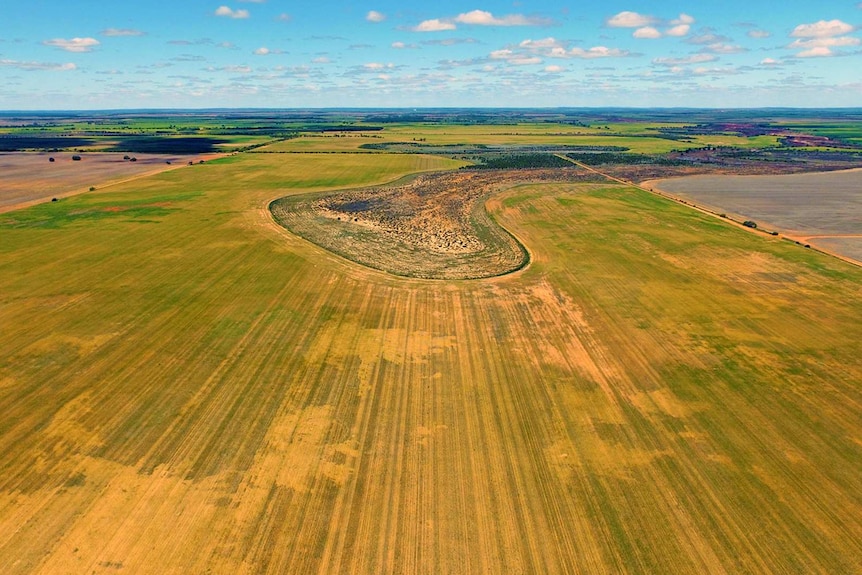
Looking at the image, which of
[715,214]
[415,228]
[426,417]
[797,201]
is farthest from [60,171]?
[797,201]

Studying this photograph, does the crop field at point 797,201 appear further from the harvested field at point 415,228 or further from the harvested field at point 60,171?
the harvested field at point 60,171

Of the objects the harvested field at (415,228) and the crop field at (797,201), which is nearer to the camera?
the harvested field at (415,228)

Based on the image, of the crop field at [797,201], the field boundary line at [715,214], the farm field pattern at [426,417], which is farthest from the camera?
the crop field at [797,201]

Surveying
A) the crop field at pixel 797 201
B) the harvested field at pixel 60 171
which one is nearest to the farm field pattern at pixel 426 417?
the crop field at pixel 797 201

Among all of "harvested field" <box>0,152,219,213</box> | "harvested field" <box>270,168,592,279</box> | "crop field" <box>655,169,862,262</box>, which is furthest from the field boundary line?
"harvested field" <box>0,152,219,213</box>

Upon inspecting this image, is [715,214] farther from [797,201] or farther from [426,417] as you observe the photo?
[426,417]
